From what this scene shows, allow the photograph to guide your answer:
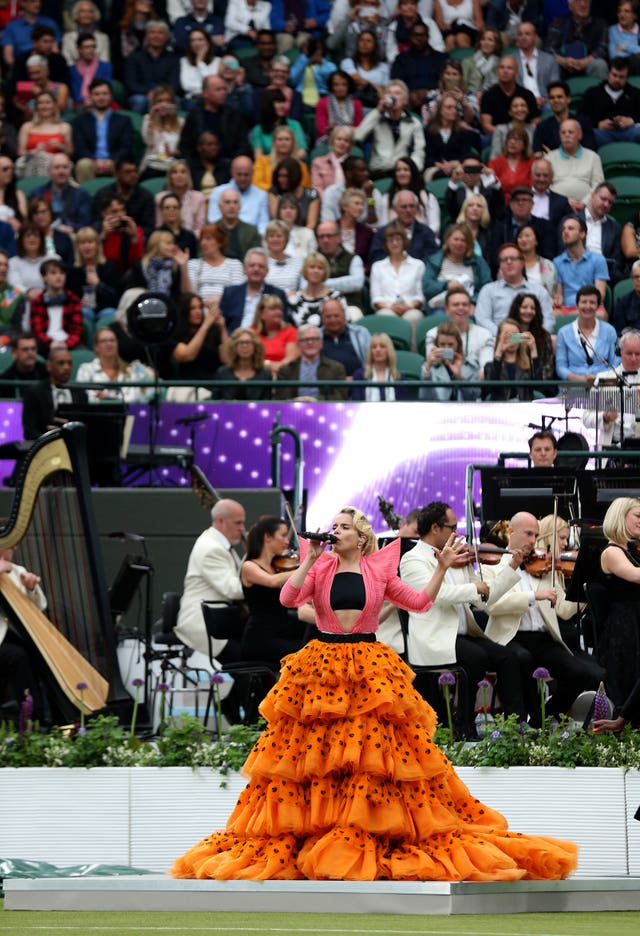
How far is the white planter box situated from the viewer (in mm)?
8578

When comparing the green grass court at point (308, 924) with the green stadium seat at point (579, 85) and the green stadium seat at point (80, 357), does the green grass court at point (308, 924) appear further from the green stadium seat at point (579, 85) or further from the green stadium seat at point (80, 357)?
the green stadium seat at point (579, 85)

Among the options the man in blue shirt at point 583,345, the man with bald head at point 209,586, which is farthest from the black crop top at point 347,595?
the man in blue shirt at point 583,345

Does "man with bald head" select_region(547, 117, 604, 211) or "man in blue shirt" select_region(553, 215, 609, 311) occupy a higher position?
"man with bald head" select_region(547, 117, 604, 211)

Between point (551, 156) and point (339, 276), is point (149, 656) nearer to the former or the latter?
point (339, 276)

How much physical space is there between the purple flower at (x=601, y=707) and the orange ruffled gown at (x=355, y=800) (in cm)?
151

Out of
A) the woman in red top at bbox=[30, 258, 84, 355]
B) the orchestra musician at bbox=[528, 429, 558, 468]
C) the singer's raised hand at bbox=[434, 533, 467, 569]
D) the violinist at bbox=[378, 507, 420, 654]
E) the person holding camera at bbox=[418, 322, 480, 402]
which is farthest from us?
the woman in red top at bbox=[30, 258, 84, 355]

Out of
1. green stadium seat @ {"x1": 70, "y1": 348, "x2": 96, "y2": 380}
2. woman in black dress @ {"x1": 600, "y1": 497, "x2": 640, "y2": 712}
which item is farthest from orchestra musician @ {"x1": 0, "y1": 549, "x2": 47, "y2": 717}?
green stadium seat @ {"x1": 70, "y1": 348, "x2": 96, "y2": 380}

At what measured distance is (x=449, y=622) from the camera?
9.83 m

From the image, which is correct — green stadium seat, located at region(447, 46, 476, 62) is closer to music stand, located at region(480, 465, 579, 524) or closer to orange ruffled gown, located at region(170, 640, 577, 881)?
music stand, located at region(480, 465, 579, 524)

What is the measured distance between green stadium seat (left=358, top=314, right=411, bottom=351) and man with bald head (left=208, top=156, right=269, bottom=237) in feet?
5.43

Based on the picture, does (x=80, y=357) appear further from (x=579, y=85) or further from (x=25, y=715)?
(x=579, y=85)

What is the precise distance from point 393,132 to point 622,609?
8.45 meters

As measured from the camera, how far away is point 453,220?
16.2m

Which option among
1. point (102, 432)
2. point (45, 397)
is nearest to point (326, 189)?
point (102, 432)
